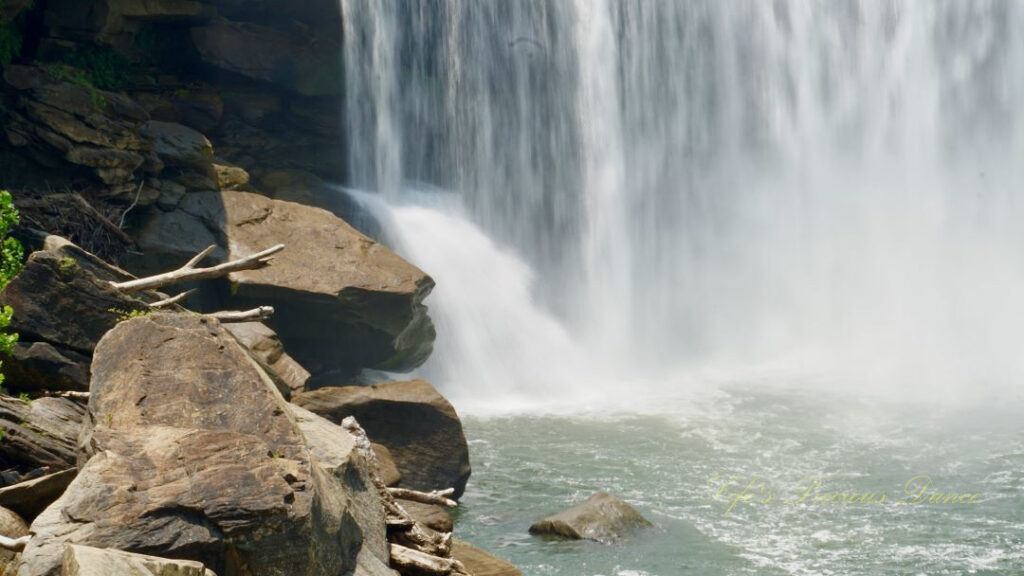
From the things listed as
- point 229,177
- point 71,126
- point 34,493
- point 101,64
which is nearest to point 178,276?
point 34,493

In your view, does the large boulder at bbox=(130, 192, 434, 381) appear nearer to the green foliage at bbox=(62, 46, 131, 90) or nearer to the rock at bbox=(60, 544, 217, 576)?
the green foliage at bbox=(62, 46, 131, 90)

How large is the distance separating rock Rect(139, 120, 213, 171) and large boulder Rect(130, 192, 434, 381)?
52 cm

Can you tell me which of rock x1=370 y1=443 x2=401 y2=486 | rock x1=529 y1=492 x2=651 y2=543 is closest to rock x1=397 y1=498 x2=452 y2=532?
rock x1=370 y1=443 x2=401 y2=486

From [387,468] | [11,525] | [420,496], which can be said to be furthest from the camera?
[387,468]

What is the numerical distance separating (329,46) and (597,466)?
11.2 meters

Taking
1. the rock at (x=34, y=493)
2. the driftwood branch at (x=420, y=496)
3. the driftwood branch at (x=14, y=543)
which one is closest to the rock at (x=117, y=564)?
the driftwood branch at (x=14, y=543)

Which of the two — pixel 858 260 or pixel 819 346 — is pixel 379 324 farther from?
pixel 858 260

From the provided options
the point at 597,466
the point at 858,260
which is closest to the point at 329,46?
the point at 597,466

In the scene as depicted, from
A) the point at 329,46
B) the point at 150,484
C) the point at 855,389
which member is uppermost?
the point at 329,46

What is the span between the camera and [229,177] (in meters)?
17.1

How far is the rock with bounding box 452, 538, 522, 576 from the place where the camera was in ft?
28.4

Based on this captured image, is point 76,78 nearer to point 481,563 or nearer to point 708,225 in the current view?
point 481,563

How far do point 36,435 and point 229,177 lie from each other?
10.3m

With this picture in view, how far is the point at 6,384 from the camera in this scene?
8.30 metres
